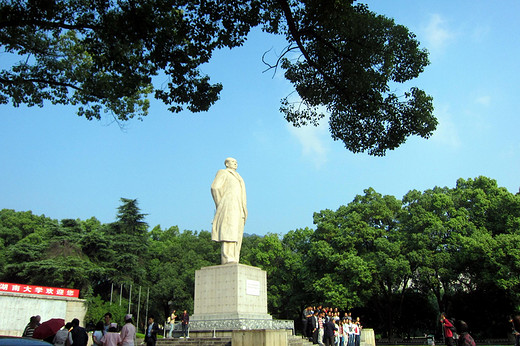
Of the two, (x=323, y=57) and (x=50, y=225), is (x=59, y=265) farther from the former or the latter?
(x=323, y=57)

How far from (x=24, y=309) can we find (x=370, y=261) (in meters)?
20.0

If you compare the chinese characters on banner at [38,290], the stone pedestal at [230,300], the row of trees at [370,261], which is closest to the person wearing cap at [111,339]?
the stone pedestal at [230,300]

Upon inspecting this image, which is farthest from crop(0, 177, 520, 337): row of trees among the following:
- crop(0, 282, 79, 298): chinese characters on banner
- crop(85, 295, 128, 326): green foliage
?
crop(0, 282, 79, 298): chinese characters on banner

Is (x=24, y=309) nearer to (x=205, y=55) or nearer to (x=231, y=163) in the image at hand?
(x=231, y=163)

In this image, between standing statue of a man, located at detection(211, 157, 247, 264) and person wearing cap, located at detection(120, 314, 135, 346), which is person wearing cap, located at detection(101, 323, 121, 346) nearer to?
person wearing cap, located at detection(120, 314, 135, 346)

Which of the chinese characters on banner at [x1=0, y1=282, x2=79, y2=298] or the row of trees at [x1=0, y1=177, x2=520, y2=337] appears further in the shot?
the chinese characters on banner at [x1=0, y1=282, x2=79, y2=298]

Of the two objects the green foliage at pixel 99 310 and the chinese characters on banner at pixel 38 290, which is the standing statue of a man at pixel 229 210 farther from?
the green foliage at pixel 99 310

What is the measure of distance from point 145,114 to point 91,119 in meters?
1.56

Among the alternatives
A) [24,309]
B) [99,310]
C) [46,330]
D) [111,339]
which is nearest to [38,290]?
[24,309]

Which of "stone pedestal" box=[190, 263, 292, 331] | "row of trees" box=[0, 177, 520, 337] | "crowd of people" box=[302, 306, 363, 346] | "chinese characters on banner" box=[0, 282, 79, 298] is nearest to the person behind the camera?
"stone pedestal" box=[190, 263, 292, 331]

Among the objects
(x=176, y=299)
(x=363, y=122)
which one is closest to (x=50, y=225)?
(x=176, y=299)

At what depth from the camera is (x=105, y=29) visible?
7828 millimetres

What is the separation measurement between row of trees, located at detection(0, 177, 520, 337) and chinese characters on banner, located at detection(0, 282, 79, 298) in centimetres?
208

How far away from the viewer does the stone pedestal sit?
11.2 m
